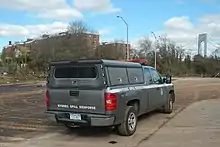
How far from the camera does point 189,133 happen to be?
30.1 feet

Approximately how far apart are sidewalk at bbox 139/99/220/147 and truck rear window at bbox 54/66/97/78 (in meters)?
2.05

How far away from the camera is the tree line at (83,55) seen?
215 feet

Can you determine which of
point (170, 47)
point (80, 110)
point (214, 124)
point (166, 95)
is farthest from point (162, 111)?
point (170, 47)

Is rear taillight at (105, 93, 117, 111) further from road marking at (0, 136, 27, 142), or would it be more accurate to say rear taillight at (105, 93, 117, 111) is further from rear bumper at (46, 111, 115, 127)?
road marking at (0, 136, 27, 142)

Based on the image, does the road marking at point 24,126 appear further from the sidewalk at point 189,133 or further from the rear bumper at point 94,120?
the sidewalk at point 189,133

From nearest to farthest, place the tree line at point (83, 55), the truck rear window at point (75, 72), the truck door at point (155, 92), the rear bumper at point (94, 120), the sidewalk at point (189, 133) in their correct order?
the sidewalk at point (189, 133), the rear bumper at point (94, 120), the truck rear window at point (75, 72), the truck door at point (155, 92), the tree line at point (83, 55)

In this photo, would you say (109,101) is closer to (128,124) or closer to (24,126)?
(128,124)

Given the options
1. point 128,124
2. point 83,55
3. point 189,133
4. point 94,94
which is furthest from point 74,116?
point 83,55

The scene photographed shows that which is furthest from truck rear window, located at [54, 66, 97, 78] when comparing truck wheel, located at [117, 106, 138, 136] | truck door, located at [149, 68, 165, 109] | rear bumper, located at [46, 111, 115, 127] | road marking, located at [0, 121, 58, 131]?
truck door, located at [149, 68, 165, 109]

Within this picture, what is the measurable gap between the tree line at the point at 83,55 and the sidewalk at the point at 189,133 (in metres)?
35.1

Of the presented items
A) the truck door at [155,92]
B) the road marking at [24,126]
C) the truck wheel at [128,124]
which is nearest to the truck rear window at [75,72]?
the truck wheel at [128,124]

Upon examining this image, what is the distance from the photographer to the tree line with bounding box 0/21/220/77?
6564cm

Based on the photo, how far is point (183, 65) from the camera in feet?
326

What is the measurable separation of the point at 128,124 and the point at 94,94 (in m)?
1.28
